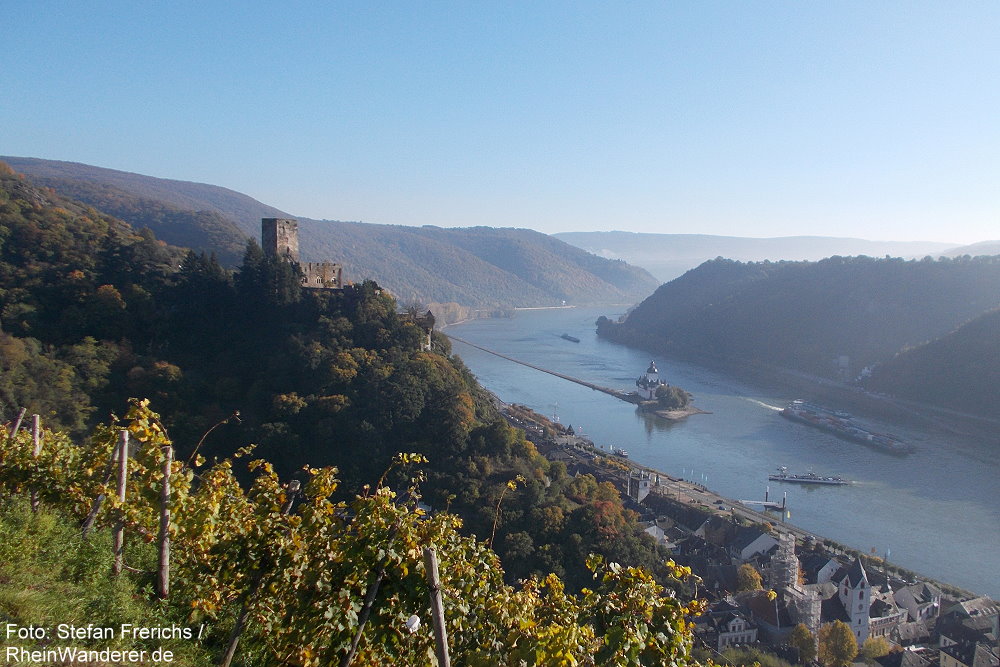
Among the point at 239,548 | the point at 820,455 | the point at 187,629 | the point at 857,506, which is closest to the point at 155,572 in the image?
the point at 187,629

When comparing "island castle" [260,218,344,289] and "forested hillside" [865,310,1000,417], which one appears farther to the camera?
"forested hillside" [865,310,1000,417]

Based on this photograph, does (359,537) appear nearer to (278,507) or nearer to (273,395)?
(278,507)

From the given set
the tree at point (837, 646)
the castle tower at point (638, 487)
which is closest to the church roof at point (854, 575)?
the tree at point (837, 646)

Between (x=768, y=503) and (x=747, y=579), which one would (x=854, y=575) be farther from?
(x=768, y=503)


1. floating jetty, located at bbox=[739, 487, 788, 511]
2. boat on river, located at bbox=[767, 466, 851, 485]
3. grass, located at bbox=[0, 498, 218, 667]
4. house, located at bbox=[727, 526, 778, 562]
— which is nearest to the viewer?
grass, located at bbox=[0, 498, 218, 667]

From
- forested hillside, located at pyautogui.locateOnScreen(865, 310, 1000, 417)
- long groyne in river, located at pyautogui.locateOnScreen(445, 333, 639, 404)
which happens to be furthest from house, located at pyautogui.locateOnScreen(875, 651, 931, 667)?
forested hillside, located at pyautogui.locateOnScreen(865, 310, 1000, 417)

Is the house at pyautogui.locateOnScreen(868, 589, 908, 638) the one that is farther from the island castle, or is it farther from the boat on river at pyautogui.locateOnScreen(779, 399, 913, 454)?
the boat on river at pyautogui.locateOnScreen(779, 399, 913, 454)
